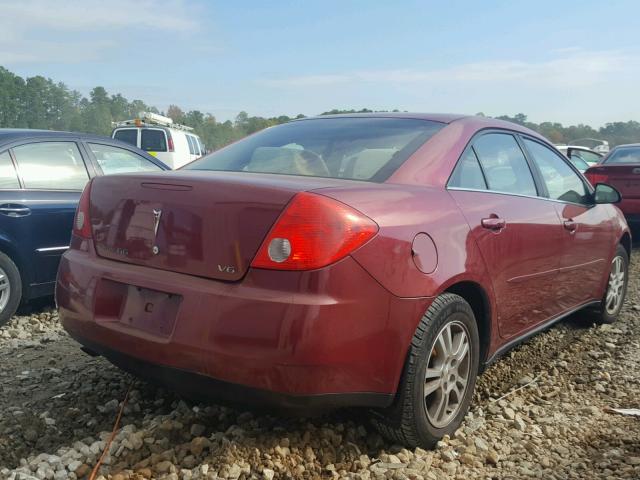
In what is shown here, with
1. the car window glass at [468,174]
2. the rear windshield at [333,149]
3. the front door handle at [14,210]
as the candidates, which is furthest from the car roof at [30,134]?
the car window glass at [468,174]

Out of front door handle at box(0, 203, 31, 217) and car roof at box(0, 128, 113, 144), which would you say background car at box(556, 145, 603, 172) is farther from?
front door handle at box(0, 203, 31, 217)

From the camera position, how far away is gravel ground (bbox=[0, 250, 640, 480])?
2449mm

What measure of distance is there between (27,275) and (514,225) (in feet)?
11.7

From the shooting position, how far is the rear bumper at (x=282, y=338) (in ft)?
7.05

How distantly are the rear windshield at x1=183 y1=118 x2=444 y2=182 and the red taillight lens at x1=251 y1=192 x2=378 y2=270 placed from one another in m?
0.48

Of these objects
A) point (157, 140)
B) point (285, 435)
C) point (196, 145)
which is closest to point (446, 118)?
point (285, 435)

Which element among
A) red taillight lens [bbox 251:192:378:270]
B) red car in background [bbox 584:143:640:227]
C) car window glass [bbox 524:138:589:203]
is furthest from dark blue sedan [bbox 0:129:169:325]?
red car in background [bbox 584:143:640:227]

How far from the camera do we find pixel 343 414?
2900 mm

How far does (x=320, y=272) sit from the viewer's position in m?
2.16

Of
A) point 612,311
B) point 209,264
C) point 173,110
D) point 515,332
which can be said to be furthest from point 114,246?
point 173,110

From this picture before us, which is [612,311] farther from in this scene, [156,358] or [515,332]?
[156,358]

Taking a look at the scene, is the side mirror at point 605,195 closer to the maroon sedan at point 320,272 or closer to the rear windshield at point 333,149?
the maroon sedan at point 320,272

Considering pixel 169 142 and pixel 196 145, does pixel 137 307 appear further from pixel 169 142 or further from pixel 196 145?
pixel 196 145

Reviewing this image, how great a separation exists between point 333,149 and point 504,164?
1.11m
